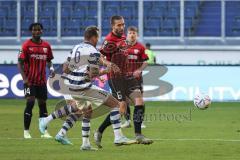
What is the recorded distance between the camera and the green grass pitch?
1174 centimetres

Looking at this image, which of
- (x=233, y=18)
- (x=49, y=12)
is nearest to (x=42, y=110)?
(x=49, y=12)

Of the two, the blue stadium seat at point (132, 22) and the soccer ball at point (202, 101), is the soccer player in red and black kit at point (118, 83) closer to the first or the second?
the soccer ball at point (202, 101)

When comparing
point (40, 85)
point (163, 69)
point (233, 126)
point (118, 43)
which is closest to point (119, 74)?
point (118, 43)

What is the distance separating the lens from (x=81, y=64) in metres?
12.5

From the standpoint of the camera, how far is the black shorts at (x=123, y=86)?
1370cm

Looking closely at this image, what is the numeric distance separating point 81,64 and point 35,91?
11.3ft

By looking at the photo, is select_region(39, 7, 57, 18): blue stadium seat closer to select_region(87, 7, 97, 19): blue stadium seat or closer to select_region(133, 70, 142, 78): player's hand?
select_region(87, 7, 97, 19): blue stadium seat

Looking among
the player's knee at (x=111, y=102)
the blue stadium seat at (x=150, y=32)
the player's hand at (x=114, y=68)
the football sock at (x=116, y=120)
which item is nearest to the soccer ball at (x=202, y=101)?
the player's hand at (x=114, y=68)

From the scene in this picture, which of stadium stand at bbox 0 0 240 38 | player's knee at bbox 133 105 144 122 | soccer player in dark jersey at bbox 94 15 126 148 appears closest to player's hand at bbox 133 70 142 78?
player's knee at bbox 133 105 144 122

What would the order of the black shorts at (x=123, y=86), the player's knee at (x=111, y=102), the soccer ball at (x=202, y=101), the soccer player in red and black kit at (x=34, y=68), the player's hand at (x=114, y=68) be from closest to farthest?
the player's knee at (x=111, y=102) < the player's hand at (x=114, y=68) < the black shorts at (x=123, y=86) < the soccer ball at (x=202, y=101) < the soccer player in red and black kit at (x=34, y=68)

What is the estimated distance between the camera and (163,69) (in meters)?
27.1

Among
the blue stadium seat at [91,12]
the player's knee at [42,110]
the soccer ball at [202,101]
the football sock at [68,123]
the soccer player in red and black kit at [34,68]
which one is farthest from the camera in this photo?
the blue stadium seat at [91,12]

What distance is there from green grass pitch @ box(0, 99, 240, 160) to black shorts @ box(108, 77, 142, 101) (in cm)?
91

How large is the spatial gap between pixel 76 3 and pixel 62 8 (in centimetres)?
67
